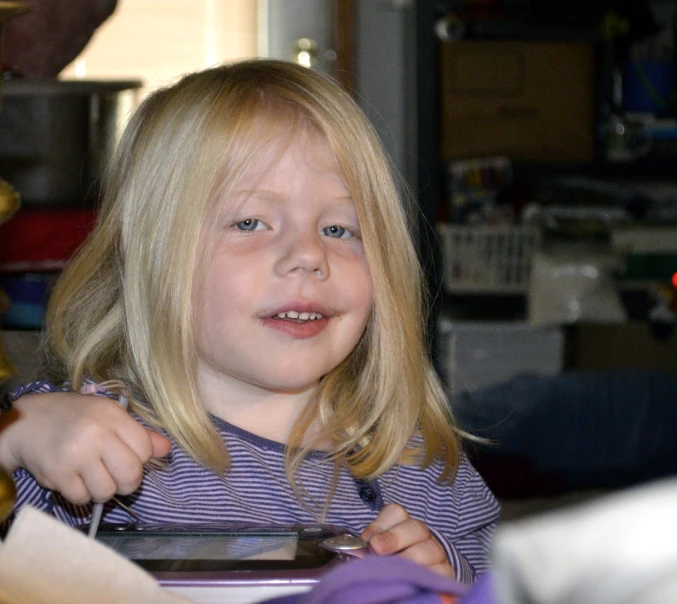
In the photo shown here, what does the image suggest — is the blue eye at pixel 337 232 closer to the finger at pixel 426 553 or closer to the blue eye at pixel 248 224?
the blue eye at pixel 248 224

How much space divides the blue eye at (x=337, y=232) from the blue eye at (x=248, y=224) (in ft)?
0.21

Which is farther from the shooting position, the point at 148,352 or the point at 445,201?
the point at 445,201

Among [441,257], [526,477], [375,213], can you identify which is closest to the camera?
[375,213]

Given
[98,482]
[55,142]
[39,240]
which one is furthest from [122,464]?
[55,142]

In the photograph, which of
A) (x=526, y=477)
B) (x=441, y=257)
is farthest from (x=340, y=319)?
(x=441, y=257)

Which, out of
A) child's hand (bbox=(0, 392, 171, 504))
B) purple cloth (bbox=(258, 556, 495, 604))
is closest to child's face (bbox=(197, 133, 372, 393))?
child's hand (bbox=(0, 392, 171, 504))

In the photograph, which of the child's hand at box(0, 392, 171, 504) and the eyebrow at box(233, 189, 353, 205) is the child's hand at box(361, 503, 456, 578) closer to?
the child's hand at box(0, 392, 171, 504)

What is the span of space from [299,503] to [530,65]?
2081mm

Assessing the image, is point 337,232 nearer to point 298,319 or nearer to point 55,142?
point 298,319

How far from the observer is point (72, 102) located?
4.45 ft

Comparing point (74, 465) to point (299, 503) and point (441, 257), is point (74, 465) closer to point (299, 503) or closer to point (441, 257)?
point (299, 503)

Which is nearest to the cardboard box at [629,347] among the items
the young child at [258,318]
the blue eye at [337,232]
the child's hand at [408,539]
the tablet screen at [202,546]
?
the young child at [258,318]

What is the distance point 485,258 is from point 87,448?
211cm

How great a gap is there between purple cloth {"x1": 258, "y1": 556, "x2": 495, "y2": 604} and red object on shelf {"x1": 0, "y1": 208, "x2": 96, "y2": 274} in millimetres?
876
